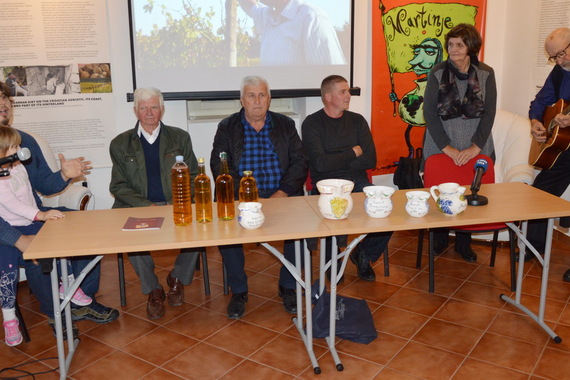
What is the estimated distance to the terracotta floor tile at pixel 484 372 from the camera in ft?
8.32

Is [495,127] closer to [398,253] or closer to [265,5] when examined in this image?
[398,253]

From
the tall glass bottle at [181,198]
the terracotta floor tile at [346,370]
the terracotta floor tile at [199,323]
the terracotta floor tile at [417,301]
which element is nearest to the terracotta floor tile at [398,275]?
the terracotta floor tile at [417,301]

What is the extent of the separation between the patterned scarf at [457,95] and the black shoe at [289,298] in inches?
62.5

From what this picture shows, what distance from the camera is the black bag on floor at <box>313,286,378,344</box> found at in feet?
9.32

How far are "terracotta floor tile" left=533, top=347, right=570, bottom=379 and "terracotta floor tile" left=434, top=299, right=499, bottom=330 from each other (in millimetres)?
365

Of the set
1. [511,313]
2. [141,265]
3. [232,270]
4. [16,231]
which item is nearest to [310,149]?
[232,270]

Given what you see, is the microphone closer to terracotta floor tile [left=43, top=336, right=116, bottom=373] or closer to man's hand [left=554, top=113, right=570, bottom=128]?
man's hand [left=554, top=113, right=570, bottom=128]

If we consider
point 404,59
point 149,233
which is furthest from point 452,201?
point 404,59

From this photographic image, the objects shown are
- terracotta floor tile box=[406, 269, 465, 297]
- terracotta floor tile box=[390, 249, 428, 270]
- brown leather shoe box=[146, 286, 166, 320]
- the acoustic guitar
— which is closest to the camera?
brown leather shoe box=[146, 286, 166, 320]

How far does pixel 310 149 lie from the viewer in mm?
3670

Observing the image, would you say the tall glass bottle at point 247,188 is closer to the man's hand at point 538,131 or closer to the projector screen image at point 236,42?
the projector screen image at point 236,42

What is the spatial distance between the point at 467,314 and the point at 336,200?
1.25 m

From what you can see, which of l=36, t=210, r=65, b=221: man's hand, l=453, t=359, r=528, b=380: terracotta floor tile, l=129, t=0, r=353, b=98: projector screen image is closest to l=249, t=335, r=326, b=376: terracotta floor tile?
l=453, t=359, r=528, b=380: terracotta floor tile

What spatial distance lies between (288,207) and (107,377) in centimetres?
116
